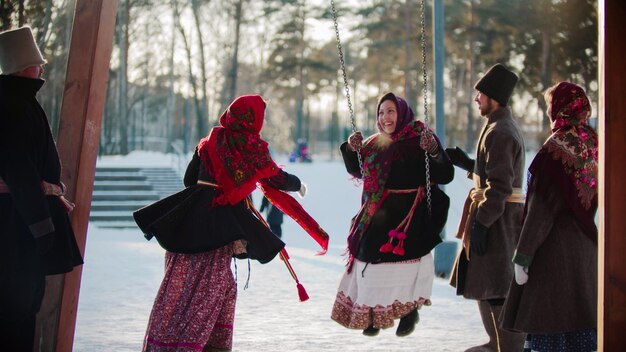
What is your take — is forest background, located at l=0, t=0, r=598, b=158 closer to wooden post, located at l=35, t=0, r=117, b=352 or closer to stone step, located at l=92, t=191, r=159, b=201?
stone step, located at l=92, t=191, r=159, b=201

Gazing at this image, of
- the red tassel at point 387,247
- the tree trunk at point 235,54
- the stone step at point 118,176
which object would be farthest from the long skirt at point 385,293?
the tree trunk at point 235,54

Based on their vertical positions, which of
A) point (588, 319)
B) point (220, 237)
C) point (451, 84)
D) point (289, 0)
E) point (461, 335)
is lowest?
point (461, 335)

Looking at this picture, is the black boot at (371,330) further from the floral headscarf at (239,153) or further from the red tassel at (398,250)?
the floral headscarf at (239,153)

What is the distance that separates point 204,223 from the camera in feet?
18.6

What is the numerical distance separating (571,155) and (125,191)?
60.8 feet

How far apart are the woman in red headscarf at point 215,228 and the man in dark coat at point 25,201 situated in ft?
2.90

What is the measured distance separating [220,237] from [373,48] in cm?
3362

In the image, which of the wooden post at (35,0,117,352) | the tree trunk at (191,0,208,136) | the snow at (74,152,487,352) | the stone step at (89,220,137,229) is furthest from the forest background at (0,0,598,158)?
the wooden post at (35,0,117,352)

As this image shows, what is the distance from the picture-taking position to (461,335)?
23.2ft

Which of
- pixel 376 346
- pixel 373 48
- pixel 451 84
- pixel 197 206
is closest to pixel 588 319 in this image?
pixel 376 346

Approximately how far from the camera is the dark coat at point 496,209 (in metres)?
5.68

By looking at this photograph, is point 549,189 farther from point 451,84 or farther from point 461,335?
point 451,84

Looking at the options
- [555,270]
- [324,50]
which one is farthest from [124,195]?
[324,50]

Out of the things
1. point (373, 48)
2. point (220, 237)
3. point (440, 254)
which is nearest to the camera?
point (220, 237)
